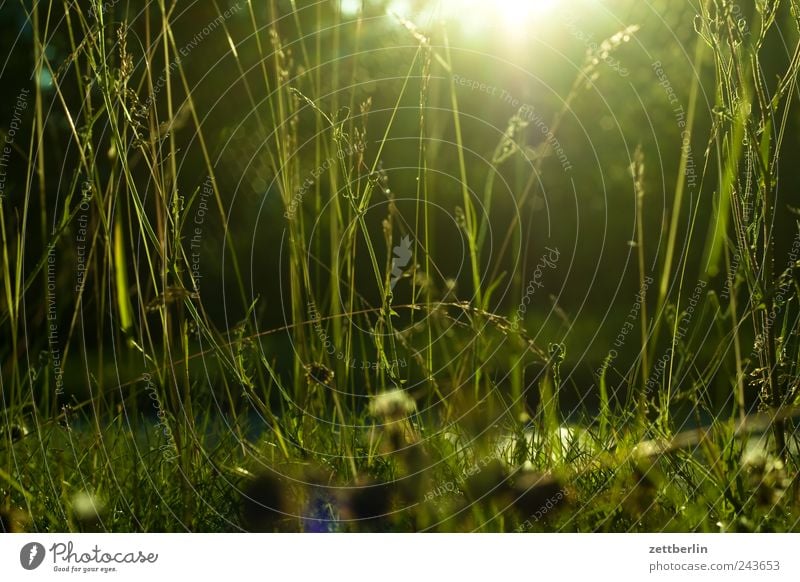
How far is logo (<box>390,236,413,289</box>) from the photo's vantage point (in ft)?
4.33

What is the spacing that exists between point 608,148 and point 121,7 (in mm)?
1205

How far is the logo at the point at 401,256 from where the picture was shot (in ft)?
4.33

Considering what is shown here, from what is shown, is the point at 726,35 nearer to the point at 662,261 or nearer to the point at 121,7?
the point at 662,261

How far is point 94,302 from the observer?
4.49 feet

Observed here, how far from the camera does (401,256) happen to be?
135 centimetres
